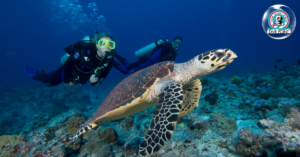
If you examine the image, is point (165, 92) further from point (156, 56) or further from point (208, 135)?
point (156, 56)

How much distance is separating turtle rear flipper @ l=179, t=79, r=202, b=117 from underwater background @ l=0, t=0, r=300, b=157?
0.26 m

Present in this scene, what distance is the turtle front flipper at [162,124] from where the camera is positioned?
1.80m

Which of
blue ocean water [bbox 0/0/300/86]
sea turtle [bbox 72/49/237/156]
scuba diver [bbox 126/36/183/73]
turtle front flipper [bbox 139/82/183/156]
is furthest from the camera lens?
blue ocean water [bbox 0/0/300/86]

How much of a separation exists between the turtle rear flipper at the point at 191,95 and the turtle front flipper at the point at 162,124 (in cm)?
127

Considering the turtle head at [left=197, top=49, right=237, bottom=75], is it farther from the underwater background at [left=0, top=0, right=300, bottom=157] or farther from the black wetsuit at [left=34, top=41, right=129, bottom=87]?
the black wetsuit at [left=34, top=41, right=129, bottom=87]

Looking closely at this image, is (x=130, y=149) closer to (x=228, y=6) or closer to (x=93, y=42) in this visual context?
(x=93, y=42)

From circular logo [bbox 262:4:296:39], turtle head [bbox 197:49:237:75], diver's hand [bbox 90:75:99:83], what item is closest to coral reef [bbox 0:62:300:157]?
turtle head [bbox 197:49:237:75]

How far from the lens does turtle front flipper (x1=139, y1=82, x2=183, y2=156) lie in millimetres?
1805

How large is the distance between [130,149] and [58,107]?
11201 millimetres

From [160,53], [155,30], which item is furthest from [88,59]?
[155,30]

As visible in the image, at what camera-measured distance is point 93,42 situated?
4645 mm

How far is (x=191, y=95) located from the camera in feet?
11.9

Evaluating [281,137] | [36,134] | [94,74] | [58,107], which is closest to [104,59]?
[94,74]

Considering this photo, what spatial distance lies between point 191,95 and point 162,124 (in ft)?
6.49
